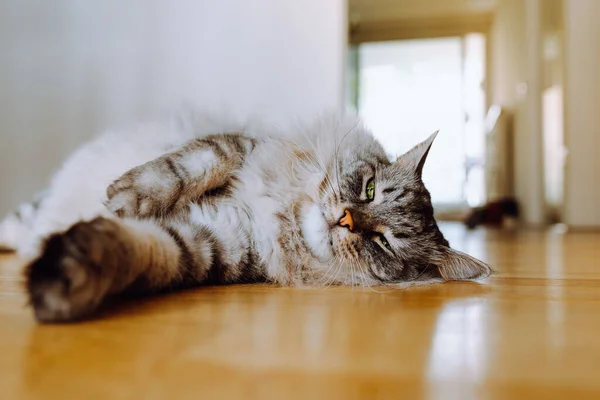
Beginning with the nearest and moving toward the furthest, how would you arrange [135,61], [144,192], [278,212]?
[144,192]
[278,212]
[135,61]

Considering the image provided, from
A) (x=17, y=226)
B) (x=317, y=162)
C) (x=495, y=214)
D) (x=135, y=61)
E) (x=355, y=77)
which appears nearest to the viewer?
(x=317, y=162)

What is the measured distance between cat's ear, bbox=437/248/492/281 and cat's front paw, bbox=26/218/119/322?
0.85 m

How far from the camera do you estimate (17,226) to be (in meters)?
1.97

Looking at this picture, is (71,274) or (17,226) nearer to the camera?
(71,274)

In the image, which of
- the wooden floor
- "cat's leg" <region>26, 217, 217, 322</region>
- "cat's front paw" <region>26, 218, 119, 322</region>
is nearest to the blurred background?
the wooden floor

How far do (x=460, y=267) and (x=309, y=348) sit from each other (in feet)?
2.48

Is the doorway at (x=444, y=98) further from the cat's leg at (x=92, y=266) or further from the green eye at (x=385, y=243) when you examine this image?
the cat's leg at (x=92, y=266)

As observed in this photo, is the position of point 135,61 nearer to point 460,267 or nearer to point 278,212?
point 278,212

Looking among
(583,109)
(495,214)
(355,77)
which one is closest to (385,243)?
(583,109)

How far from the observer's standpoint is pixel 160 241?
0.95 m

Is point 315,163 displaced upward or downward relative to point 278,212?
upward

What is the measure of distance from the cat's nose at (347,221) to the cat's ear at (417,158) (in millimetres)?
302

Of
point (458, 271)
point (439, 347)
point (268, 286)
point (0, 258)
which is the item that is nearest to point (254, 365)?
point (439, 347)

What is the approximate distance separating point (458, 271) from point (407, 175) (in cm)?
28
